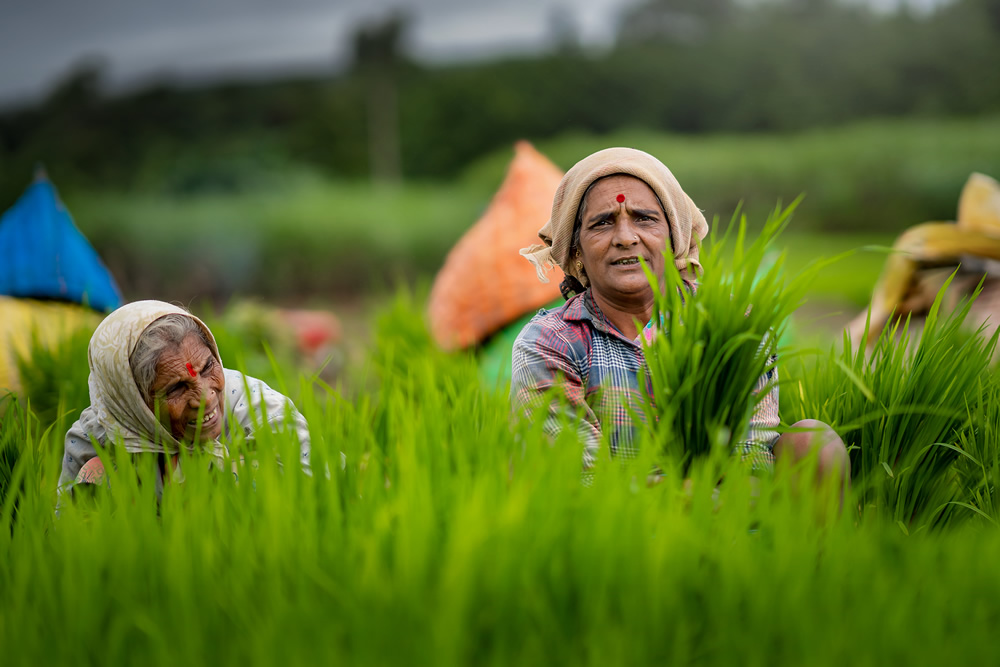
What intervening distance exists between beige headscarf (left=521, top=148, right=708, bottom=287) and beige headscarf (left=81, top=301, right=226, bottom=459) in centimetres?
89

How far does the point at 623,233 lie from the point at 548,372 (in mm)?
369

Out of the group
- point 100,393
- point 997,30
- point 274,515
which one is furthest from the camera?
point 997,30

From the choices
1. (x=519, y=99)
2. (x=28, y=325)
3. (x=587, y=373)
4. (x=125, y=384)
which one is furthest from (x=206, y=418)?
(x=519, y=99)

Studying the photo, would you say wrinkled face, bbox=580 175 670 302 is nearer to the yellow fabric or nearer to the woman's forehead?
the woman's forehead

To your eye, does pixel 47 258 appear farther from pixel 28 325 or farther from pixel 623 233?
pixel 623 233

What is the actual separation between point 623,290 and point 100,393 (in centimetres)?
122

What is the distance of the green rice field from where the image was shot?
46.2 inches

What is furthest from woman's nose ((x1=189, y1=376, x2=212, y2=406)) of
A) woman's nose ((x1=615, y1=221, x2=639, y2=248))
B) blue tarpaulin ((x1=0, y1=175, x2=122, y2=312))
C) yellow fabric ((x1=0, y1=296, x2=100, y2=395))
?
blue tarpaulin ((x1=0, y1=175, x2=122, y2=312))

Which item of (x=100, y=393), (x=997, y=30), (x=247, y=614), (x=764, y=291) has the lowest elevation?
(x=247, y=614)

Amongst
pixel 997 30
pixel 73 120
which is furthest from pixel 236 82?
pixel 997 30

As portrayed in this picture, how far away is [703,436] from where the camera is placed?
163 centimetres

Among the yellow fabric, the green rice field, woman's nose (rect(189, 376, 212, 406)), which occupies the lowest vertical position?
the green rice field

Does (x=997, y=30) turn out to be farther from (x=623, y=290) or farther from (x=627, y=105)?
(x=623, y=290)

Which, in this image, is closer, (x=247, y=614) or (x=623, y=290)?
(x=247, y=614)
